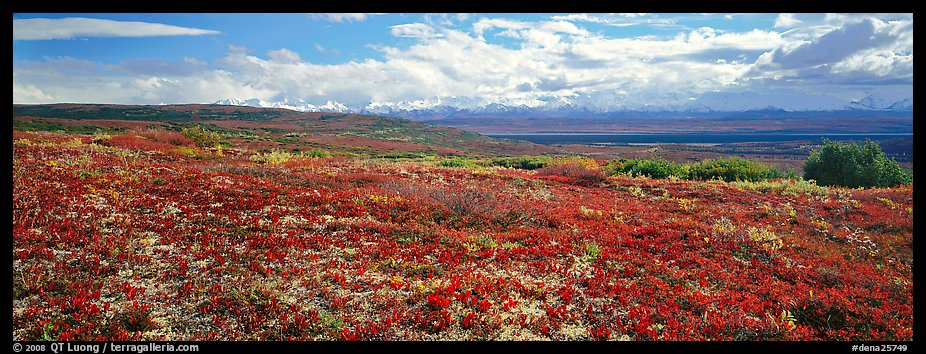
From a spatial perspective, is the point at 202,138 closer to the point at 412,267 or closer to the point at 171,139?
the point at 171,139

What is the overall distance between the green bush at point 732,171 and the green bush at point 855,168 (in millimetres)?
9213

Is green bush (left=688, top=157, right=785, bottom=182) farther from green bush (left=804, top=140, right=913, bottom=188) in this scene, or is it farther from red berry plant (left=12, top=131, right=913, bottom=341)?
red berry plant (left=12, top=131, right=913, bottom=341)

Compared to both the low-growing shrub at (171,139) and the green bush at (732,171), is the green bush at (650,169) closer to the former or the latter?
the green bush at (732,171)

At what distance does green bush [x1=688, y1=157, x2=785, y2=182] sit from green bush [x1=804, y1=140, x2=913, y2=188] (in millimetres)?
9213

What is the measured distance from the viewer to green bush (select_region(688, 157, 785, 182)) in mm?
34375

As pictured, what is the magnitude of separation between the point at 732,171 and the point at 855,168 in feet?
50.0

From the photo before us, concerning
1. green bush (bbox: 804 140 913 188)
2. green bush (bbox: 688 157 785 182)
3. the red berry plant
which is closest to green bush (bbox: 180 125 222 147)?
the red berry plant

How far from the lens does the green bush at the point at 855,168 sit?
39.7 metres

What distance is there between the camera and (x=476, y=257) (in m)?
10.6

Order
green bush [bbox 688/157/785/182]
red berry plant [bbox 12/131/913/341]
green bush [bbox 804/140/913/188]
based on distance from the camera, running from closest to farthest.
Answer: red berry plant [bbox 12/131/913/341] → green bush [bbox 688/157/785/182] → green bush [bbox 804/140/913/188]

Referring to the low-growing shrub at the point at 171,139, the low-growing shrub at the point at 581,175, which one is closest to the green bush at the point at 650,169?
the low-growing shrub at the point at 581,175

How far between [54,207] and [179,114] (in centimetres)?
17666
